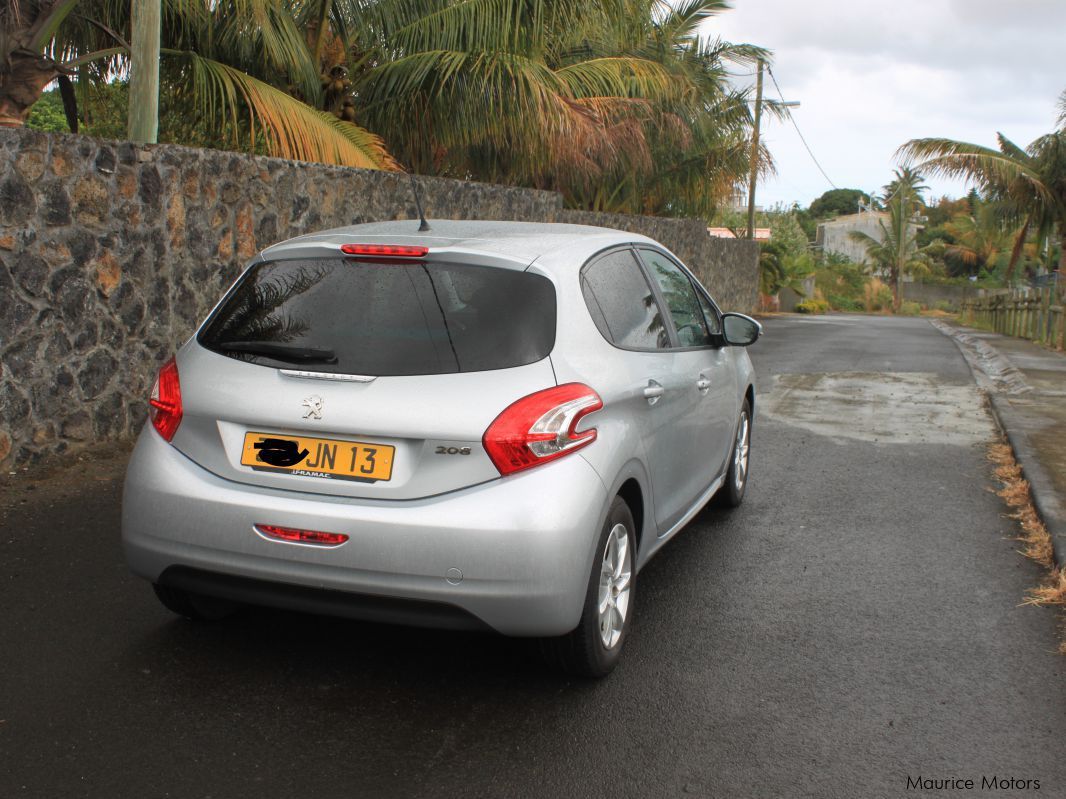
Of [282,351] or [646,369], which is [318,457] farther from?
[646,369]

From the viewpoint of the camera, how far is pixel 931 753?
3.52 meters

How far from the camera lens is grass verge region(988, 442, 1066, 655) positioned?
200 inches

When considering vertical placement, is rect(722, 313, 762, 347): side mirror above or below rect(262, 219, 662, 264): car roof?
below

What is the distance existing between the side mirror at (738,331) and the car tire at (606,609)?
178 centimetres

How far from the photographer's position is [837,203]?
439 feet

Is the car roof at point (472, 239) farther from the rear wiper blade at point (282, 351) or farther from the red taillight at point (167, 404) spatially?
the red taillight at point (167, 404)

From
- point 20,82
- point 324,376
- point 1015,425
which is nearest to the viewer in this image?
point 324,376

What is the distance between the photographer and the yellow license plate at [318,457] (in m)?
3.61

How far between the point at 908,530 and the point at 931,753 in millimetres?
2980

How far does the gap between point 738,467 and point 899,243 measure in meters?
60.1

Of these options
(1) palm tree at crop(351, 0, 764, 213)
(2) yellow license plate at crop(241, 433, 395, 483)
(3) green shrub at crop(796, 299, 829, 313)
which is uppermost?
(1) palm tree at crop(351, 0, 764, 213)

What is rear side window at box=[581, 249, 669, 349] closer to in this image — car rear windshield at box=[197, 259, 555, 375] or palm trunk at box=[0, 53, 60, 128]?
car rear windshield at box=[197, 259, 555, 375]

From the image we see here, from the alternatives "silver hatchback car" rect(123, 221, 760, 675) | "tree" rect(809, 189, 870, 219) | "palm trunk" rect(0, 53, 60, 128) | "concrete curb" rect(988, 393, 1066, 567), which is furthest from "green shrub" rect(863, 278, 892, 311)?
"tree" rect(809, 189, 870, 219)

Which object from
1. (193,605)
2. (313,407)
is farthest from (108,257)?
(313,407)
